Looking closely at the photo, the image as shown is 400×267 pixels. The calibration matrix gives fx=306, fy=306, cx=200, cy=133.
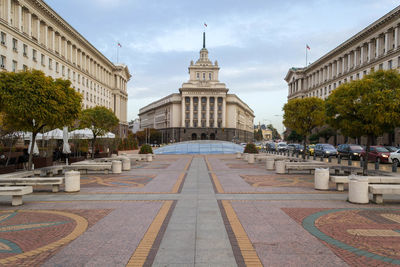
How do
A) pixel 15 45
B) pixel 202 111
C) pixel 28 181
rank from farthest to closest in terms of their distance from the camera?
pixel 202 111 → pixel 15 45 → pixel 28 181

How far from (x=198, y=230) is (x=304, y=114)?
23.2 metres

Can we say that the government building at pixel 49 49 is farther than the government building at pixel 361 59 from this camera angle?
No

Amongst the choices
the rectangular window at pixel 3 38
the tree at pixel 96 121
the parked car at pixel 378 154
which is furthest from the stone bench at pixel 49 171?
the rectangular window at pixel 3 38

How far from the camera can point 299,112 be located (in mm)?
27891

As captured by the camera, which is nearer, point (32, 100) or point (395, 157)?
point (32, 100)

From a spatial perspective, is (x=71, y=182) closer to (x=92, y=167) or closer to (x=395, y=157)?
(x=92, y=167)

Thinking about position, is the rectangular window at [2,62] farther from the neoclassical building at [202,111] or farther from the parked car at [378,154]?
the neoclassical building at [202,111]

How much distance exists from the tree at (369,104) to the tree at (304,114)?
1089 centimetres

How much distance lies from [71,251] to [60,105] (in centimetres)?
1192

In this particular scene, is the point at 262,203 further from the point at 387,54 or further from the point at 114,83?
the point at 114,83

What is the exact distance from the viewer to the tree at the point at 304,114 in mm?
27603

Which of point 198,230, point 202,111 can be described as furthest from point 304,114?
point 202,111

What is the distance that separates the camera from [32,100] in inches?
583

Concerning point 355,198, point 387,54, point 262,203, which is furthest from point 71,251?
point 387,54
